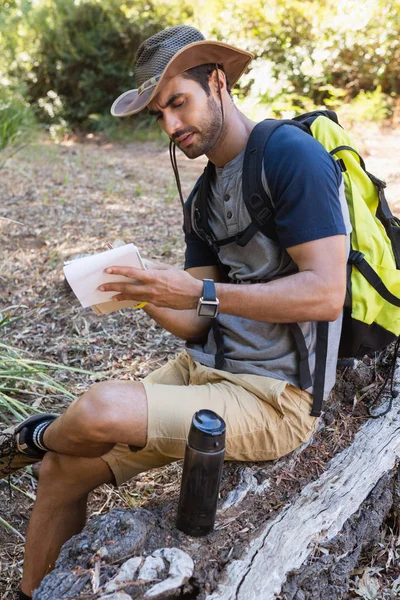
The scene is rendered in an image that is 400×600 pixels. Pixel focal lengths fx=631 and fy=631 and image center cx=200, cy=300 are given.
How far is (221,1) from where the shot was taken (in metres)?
10.5

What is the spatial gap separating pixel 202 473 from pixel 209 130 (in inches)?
49.9

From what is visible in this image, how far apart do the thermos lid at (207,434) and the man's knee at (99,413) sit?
0.30 metres

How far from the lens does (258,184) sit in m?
2.23

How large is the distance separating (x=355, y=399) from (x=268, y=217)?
107cm

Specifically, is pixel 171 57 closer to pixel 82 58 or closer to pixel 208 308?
pixel 208 308

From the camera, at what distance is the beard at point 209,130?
94.5 inches

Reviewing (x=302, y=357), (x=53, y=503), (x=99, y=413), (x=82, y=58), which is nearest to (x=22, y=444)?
(x=53, y=503)

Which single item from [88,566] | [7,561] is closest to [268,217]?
[88,566]

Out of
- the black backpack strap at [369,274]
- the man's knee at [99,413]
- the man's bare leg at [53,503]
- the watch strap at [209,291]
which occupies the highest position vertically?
the watch strap at [209,291]

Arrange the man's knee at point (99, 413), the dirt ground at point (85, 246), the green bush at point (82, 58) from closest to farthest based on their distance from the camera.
→ the man's knee at point (99, 413) < the dirt ground at point (85, 246) < the green bush at point (82, 58)

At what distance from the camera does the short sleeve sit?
207cm

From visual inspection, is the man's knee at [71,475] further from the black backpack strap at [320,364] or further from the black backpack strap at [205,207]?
the black backpack strap at [205,207]

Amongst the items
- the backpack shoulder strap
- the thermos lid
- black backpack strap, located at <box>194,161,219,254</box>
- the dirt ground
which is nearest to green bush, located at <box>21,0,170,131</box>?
the dirt ground

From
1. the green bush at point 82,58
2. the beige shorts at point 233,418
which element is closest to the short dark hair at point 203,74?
the beige shorts at point 233,418
